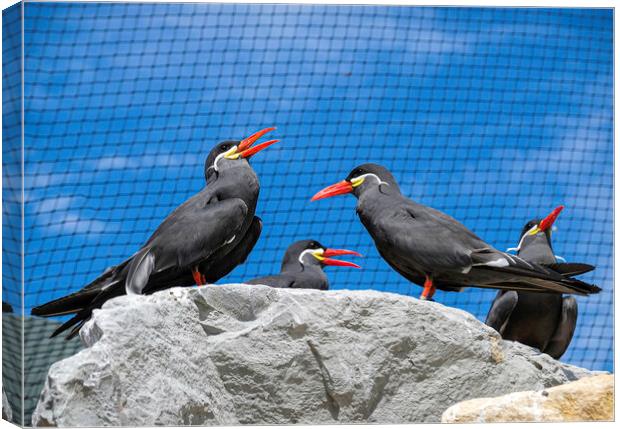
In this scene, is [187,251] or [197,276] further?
[197,276]

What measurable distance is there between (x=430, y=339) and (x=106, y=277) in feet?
6.24

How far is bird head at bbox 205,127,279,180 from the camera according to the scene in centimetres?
774

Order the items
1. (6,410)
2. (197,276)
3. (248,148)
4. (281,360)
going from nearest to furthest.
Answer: (281,360), (6,410), (197,276), (248,148)

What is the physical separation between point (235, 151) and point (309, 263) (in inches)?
45.9

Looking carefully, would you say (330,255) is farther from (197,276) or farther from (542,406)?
(542,406)

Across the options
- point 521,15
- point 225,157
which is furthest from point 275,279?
point 521,15

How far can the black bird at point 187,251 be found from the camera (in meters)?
7.00

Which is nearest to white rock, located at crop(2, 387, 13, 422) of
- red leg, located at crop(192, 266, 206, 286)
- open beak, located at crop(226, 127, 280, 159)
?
red leg, located at crop(192, 266, 206, 286)

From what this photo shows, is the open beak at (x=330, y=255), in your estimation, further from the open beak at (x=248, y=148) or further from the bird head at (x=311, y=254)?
the open beak at (x=248, y=148)

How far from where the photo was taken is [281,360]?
6543 millimetres

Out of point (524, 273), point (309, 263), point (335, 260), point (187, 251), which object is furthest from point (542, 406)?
point (309, 263)

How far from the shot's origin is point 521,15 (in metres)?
7.52

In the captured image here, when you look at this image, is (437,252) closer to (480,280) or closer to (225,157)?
(480,280)

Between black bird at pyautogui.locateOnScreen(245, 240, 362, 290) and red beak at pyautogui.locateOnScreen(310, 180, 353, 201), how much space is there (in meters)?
0.50
